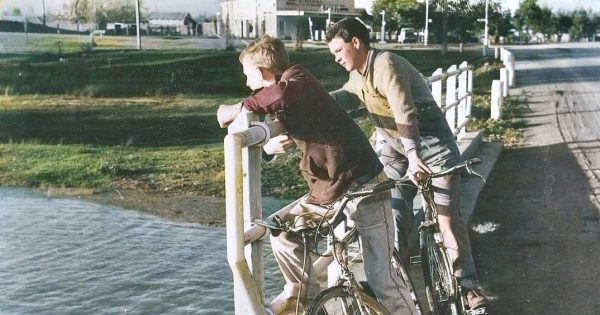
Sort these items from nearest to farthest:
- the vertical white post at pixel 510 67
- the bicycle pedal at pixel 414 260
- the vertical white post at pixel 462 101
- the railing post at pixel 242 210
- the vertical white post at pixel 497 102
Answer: the railing post at pixel 242 210 < the bicycle pedal at pixel 414 260 < the vertical white post at pixel 462 101 < the vertical white post at pixel 497 102 < the vertical white post at pixel 510 67

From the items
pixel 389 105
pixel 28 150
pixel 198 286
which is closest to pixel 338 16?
pixel 389 105

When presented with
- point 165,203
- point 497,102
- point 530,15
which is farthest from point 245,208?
point 497,102

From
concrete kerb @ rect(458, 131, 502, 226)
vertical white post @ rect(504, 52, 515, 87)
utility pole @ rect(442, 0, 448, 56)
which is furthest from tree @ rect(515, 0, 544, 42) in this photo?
vertical white post @ rect(504, 52, 515, 87)

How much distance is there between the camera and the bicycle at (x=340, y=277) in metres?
1.87

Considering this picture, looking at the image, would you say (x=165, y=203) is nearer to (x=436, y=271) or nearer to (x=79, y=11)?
(x=79, y=11)

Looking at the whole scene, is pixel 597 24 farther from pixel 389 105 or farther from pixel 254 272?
pixel 254 272

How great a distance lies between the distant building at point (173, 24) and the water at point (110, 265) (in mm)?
1580

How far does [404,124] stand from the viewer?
7.66 ft

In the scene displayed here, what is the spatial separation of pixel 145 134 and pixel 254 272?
10.00 m

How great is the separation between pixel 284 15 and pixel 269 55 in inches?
69.0

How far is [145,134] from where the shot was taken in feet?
38.1

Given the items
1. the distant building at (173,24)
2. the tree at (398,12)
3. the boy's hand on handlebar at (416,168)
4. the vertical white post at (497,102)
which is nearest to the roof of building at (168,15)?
the distant building at (173,24)

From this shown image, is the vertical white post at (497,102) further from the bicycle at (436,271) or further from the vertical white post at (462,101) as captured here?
the bicycle at (436,271)

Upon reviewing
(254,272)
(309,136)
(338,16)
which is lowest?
(254,272)
